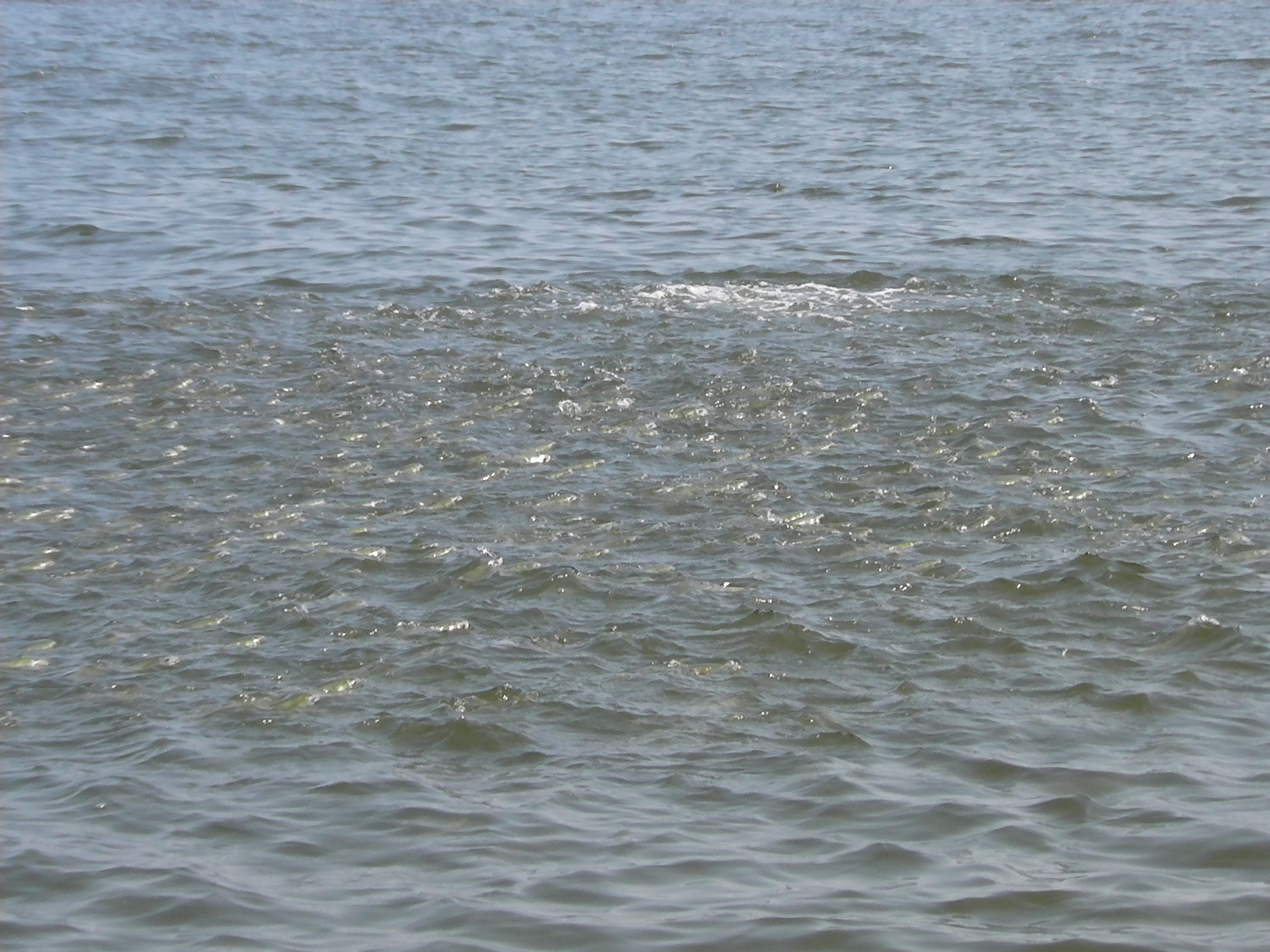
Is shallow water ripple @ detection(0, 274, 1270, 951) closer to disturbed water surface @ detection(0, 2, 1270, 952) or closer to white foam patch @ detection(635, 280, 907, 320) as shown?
disturbed water surface @ detection(0, 2, 1270, 952)

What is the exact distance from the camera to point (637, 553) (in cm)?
968

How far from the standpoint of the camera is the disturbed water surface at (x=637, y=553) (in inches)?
264

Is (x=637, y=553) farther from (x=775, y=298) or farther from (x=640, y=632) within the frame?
(x=775, y=298)

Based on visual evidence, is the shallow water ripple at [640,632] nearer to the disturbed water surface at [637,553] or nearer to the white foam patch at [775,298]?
the disturbed water surface at [637,553]

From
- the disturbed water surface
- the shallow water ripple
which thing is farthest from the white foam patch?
the shallow water ripple

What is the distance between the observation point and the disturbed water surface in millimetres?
6703

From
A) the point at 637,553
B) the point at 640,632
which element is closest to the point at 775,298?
the point at 637,553

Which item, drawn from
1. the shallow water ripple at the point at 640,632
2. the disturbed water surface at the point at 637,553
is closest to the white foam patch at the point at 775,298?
the disturbed water surface at the point at 637,553

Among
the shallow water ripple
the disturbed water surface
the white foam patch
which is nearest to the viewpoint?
the shallow water ripple

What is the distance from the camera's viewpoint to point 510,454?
11.2 metres

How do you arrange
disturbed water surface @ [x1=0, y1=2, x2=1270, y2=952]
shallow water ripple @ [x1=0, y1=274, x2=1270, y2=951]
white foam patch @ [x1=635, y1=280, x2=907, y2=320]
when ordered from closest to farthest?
shallow water ripple @ [x1=0, y1=274, x2=1270, y2=951]
disturbed water surface @ [x1=0, y1=2, x2=1270, y2=952]
white foam patch @ [x1=635, y1=280, x2=907, y2=320]

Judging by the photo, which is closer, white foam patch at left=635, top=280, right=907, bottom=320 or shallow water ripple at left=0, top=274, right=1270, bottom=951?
shallow water ripple at left=0, top=274, right=1270, bottom=951

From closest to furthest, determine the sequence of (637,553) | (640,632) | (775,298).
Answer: (640,632), (637,553), (775,298)

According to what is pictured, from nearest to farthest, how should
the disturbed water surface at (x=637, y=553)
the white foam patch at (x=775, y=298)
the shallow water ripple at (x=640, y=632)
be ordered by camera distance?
the shallow water ripple at (x=640, y=632) → the disturbed water surface at (x=637, y=553) → the white foam patch at (x=775, y=298)
